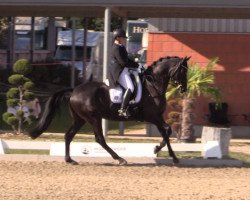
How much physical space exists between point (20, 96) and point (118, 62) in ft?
19.2

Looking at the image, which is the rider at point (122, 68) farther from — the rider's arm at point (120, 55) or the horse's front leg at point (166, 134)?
the horse's front leg at point (166, 134)

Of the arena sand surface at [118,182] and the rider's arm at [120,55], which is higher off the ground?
the rider's arm at [120,55]

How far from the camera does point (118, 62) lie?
13.5m

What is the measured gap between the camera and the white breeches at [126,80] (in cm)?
1363

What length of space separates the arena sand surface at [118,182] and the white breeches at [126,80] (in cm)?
148

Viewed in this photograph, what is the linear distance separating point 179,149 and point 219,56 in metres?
6.23

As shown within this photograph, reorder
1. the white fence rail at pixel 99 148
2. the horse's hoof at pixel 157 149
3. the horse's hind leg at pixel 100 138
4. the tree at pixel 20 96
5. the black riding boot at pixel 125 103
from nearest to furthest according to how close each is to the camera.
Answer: the black riding boot at pixel 125 103 < the horse's hind leg at pixel 100 138 < the horse's hoof at pixel 157 149 < the white fence rail at pixel 99 148 < the tree at pixel 20 96

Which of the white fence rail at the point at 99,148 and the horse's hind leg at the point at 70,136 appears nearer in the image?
the horse's hind leg at the point at 70,136

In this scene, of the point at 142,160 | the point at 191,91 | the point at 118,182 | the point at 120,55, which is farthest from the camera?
the point at 191,91

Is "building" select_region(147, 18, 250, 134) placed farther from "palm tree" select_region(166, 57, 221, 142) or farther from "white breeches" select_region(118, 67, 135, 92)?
"white breeches" select_region(118, 67, 135, 92)

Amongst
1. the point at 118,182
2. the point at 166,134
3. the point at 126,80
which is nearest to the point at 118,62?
the point at 126,80

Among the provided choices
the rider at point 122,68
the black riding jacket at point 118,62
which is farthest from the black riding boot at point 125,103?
the black riding jacket at point 118,62

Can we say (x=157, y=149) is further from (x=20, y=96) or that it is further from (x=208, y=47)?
(x=208, y=47)

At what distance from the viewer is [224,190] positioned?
435 inches
